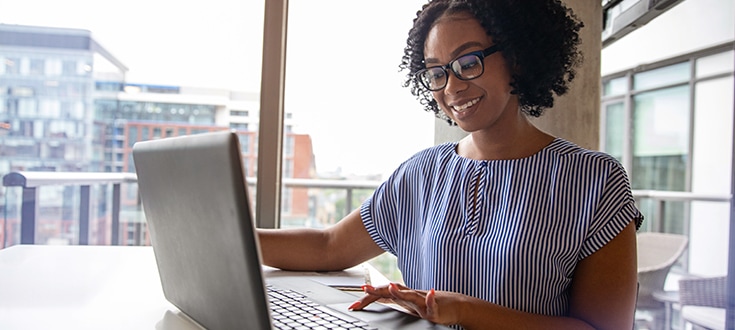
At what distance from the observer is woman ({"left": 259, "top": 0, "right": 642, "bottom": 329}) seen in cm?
113

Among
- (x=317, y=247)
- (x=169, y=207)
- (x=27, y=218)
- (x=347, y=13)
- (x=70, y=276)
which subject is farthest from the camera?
(x=27, y=218)

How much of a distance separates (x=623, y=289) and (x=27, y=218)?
2.79 metres

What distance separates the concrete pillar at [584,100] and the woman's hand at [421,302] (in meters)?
1.17

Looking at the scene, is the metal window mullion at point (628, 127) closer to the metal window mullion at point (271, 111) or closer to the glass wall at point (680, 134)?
the glass wall at point (680, 134)

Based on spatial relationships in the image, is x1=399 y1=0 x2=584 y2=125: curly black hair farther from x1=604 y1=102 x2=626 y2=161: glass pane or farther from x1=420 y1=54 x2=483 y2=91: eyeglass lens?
x1=604 y1=102 x2=626 y2=161: glass pane

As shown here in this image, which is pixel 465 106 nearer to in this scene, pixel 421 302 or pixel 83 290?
pixel 421 302

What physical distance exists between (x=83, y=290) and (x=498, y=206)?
90 centimetres

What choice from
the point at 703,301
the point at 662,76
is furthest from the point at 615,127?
the point at 703,301

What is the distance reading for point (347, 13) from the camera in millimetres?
2648

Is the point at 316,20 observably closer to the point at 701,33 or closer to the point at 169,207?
the point at 169,207

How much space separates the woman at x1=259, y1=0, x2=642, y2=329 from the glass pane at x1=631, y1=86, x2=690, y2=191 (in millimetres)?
4579

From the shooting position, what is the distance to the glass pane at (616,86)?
6090mm

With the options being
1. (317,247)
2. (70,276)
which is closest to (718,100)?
(317,247)

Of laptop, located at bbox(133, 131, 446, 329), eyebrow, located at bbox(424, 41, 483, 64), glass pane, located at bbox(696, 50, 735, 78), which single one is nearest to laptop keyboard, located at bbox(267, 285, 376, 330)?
laptop, located at bbox(133, 131, 446, 329)
